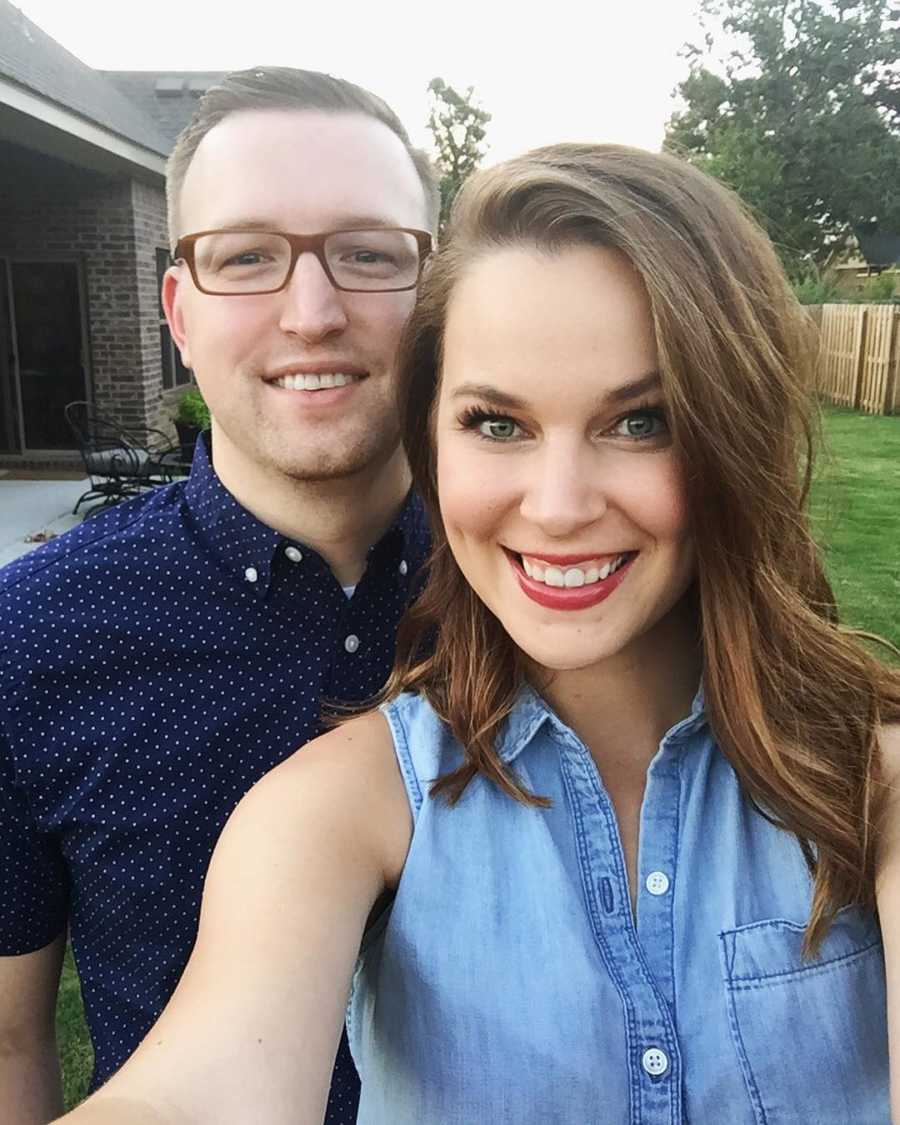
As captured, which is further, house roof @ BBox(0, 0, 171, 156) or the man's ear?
house roof @ BBox(0, 0, 171, 156)

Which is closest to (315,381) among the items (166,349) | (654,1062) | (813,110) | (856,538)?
(654,1062)

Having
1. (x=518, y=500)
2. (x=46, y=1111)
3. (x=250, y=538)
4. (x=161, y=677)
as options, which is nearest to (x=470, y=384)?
(x=518, y=500)

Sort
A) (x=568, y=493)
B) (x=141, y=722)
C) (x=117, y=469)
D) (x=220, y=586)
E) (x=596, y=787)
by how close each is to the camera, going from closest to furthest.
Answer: (x=568, y=493), (x=596, y=787), (x=141, y=722), (x=220, y=586), (x=117, y=469)

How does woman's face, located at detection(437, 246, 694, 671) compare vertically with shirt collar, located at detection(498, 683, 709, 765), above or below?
above

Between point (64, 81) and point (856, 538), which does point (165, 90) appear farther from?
point (856, 538)

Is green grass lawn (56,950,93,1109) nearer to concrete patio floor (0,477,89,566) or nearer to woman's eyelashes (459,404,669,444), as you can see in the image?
woman's eyelashes (459,404,669,444)

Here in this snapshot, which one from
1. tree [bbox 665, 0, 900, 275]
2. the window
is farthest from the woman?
tree [bbox 665, 0, 900, 275]

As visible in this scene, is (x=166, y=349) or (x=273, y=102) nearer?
(x=273, y=102)

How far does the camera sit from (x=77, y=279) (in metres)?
11.0

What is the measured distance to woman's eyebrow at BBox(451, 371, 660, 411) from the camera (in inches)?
51.3

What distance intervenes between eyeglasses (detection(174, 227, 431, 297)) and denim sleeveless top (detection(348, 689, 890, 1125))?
90 centimetres

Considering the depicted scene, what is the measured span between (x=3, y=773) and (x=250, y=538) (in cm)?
55

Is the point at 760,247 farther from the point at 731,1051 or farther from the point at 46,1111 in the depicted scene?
the point at 46,1111

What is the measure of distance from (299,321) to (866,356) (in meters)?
17.9
